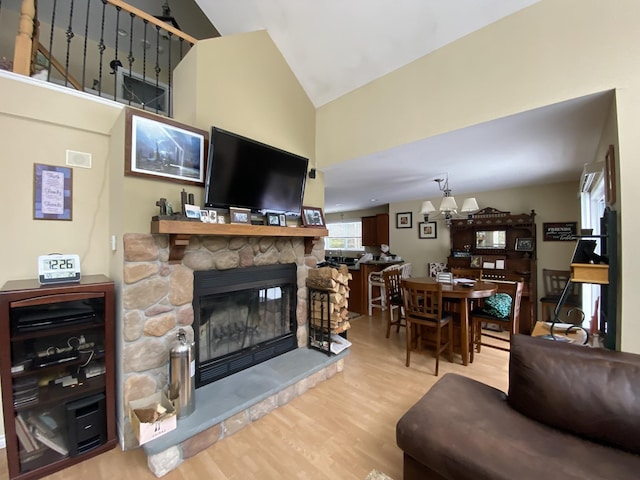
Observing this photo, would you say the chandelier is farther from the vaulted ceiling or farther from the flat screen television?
the flat screen television

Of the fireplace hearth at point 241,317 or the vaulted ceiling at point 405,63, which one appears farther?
the fireplace hearth at point 241,317

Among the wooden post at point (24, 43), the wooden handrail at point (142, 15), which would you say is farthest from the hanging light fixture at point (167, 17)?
the wooden post at point (24, 43)

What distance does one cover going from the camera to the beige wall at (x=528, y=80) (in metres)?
1.46

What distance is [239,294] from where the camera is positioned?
7.92 feet

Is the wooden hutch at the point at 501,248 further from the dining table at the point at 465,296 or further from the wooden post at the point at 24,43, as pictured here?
the wooden post at the point at 24,43

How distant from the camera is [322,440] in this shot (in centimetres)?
178

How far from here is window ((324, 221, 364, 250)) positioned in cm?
712

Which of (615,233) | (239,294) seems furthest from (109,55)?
(615,233)

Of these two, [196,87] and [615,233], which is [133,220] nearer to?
[196,87]

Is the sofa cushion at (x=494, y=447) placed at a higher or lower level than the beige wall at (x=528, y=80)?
lower

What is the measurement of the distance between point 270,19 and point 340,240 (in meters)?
5.62

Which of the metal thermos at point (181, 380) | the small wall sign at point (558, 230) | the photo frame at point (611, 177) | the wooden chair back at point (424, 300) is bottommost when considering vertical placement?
the metal thermos at point (181, 380)

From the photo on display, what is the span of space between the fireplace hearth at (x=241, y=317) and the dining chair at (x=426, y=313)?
1.24 m

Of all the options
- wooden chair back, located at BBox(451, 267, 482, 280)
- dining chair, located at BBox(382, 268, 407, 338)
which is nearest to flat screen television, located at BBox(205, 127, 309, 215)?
dining chair, located at BBox(382, 268, 407, 338)
